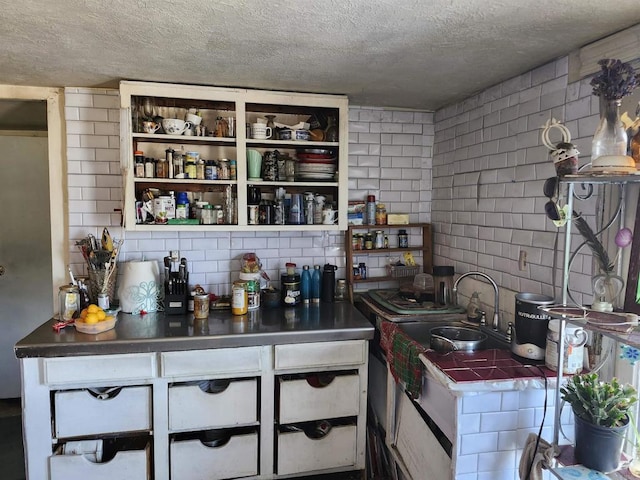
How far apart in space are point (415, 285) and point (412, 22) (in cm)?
158

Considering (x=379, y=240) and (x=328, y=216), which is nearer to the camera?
(x=328, y=216)

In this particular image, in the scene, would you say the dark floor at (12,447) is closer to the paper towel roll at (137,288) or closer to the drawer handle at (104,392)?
the drawer handle at (104,392)

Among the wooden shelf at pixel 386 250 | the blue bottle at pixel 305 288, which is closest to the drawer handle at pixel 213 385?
the blue bottle at pixel 305 288

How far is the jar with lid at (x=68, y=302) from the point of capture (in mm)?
2301

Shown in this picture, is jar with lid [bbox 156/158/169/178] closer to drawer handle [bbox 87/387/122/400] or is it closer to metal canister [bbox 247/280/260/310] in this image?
metal canister [bbox 247/280/260/310]

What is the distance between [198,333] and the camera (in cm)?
215

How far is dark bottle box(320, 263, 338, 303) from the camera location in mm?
2779

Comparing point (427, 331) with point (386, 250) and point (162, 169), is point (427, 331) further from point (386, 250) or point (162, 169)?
point (162, 169)

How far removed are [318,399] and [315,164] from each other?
1331 millimetres

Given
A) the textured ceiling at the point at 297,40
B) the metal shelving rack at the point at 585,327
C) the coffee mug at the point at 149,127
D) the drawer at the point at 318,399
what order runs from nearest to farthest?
1. the metal shelving rack at the point at 585,327
2. the textured ceiling at the point at 297,40
3. the drawer at the point at 318,399
4. the coffee mug at the point at 149,127

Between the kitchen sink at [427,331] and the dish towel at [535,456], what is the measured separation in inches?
22.8

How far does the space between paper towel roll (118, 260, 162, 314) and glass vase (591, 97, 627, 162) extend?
2.21 m

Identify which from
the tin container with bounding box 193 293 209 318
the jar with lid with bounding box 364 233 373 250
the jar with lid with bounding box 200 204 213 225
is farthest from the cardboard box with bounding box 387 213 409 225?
the tin container with bounding box 193 293 209 318

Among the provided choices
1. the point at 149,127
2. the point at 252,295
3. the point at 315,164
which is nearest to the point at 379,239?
the point at 315,164
